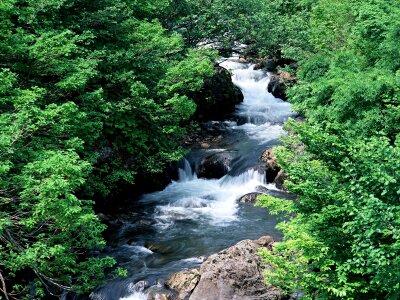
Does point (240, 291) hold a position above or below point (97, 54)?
below

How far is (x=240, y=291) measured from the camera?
9.20 metres

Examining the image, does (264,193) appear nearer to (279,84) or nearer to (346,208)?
(346,208)

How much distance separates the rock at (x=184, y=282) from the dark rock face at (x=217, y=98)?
47.0ft

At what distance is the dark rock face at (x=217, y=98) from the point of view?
2395 cm

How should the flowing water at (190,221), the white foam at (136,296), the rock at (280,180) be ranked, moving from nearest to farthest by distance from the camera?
the white foam at (136,296), the flowing water at (190,221), the rock at (280,180)

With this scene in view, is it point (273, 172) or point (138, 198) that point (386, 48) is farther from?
point (138, 198)

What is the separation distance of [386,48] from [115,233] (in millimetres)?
9911

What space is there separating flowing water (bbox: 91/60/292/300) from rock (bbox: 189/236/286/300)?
1.65 m

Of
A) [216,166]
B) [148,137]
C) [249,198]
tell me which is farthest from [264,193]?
[148,137]

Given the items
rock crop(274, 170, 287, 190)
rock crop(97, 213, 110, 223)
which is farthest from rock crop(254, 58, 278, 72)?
rock crop(97, 213, 110, 223)

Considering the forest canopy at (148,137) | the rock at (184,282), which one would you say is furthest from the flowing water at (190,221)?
the forest canopy at (148,137)

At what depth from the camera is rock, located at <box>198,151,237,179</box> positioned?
1886cm

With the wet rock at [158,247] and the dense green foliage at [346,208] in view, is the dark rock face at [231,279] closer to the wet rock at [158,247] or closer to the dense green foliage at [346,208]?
the dense green foliage at [346,208]

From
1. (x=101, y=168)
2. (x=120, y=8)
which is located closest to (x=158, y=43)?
(x=120, y=8)
